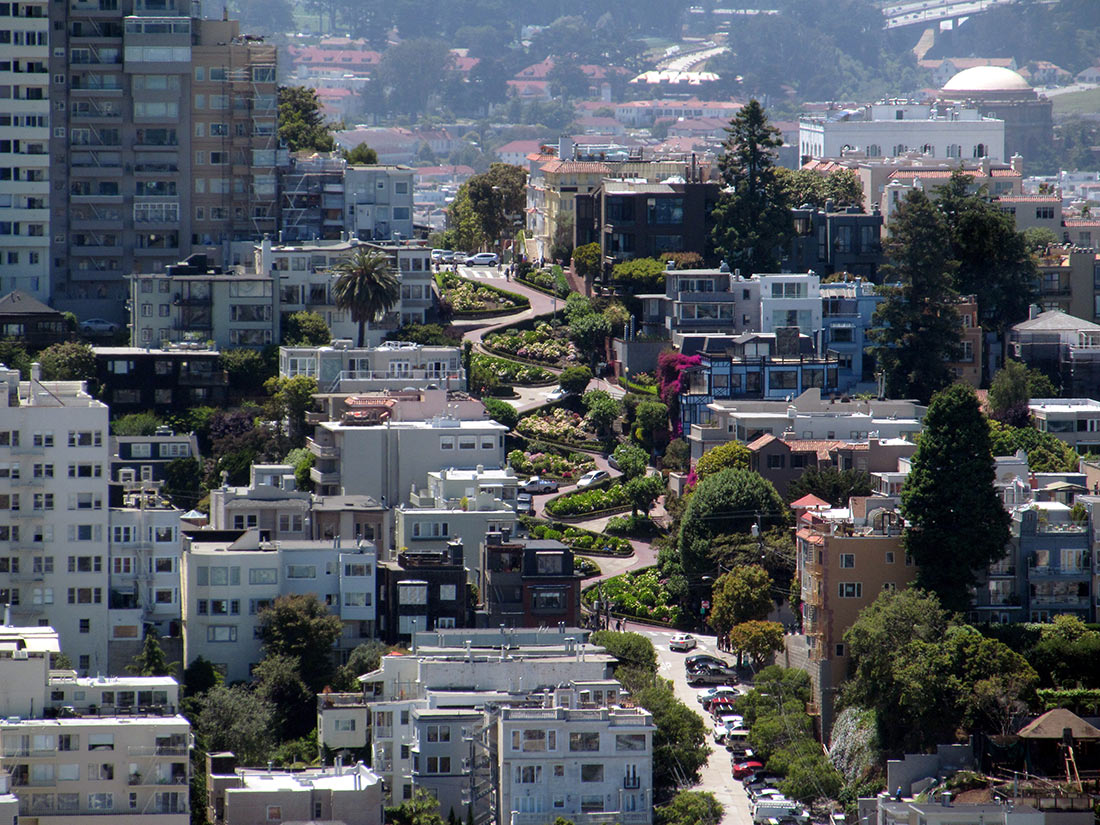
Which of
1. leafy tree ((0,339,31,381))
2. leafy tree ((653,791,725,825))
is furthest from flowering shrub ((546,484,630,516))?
leafy tree ((653,791,725,825))


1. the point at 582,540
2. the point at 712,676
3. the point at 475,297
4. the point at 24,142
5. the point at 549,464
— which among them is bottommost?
the point at 712,676

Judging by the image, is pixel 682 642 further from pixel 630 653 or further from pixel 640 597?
pixel 630 653

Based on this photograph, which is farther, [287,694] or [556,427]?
[556,427]

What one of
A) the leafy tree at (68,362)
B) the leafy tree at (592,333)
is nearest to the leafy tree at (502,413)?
the leafy tree at (592,333)

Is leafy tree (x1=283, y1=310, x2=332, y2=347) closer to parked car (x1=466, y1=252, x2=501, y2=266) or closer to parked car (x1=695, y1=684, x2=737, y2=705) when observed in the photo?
parked car (x1=466, y1=252, x2=501, y2=266)

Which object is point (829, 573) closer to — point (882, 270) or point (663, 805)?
point (663, 805)

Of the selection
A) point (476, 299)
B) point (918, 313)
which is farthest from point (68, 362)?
point (918, 313)

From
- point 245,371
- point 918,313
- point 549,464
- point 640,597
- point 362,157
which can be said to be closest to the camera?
point 640,597
